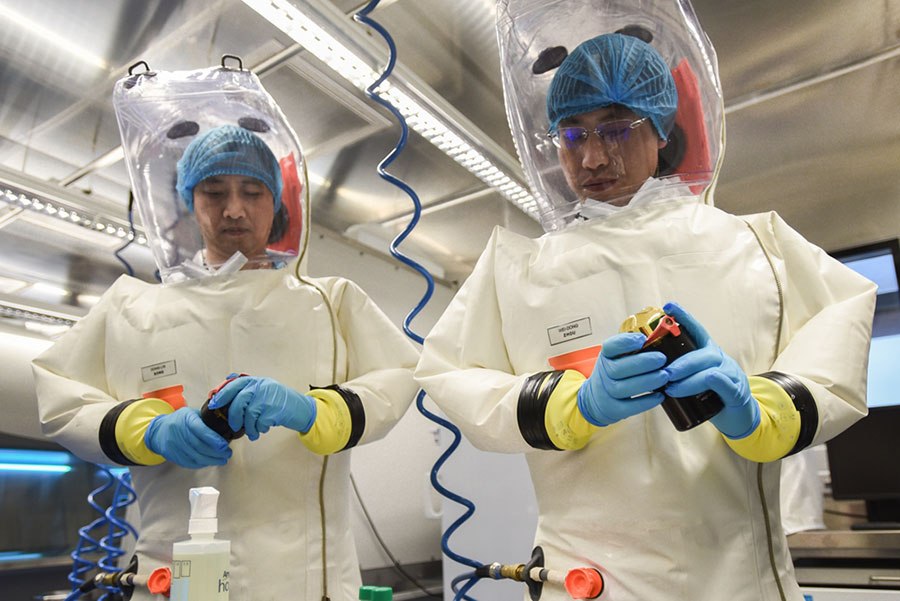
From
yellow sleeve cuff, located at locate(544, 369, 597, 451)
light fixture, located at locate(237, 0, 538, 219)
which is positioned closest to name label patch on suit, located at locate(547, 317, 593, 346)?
yellow sleeve cuff, located at locate(544, 369, 597, 451)

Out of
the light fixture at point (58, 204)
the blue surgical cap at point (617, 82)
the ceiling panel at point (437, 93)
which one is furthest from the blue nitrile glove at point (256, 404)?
the light fixture at point (58, 204)

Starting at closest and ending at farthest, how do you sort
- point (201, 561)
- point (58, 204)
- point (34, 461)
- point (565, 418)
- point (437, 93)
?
1. point (201, 561)
2. point (565, 418)
3. point (437, 93)
4. point (58, 204)
5. point (34, 461)

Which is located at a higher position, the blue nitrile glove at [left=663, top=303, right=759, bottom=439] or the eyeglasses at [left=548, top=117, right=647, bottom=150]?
the eyeglasses at [left=548, top=117, right=647, bottom=150]

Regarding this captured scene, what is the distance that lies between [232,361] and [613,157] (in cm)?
82

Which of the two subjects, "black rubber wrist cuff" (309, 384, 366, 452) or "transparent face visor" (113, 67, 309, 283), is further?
"transparent face visor" (113, 67, 309, 283)

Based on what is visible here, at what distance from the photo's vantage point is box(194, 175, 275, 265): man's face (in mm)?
1404

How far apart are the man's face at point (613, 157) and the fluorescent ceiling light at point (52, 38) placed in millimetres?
1996

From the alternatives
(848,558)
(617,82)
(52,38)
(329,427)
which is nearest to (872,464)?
(848,558)

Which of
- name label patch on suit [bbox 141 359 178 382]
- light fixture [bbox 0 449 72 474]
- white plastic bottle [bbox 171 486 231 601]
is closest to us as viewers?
white plastic bottle [bbox 171 486 231 601]

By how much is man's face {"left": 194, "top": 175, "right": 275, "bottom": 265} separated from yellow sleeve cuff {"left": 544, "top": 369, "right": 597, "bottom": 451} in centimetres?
79

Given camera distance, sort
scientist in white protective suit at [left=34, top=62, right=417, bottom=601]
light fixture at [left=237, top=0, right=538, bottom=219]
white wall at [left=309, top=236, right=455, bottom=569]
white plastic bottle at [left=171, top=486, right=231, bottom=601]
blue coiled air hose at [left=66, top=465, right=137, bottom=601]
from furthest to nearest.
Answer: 1. white wall at [left=309, top=236, right=455, bottom=569]
2. light fixture at [left=237, top=0, right=538, bottom=219]
3. blue coiled air hose at [left=66, top=465, right=137, bottom=601]
4. scientist in white protective suit at [left=34, top=62, right=417, bottom=601]
5. white plastic bottle at [left=171, top=486, right=231, bottom=601]

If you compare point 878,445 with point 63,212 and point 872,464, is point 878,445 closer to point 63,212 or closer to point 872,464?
point 872,464

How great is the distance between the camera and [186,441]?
1126mm

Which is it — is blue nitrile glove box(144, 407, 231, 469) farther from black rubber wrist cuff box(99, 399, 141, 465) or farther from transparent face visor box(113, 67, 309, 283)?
transparent face visor box(113, 67, 309, 283)
